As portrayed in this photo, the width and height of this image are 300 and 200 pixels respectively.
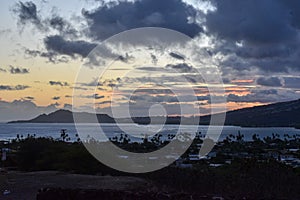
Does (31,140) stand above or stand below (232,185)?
above

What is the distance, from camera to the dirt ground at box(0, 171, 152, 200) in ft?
A: 58.2

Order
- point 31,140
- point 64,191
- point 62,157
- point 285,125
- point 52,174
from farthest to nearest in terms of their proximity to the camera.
Answer: point 285,125 → point 31,140 → point 62,157 → point 52,174 → point 64,191

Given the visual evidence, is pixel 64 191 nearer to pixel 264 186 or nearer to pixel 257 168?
pixel 264 186

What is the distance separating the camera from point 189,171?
2086 cm

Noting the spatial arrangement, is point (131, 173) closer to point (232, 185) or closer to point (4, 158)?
point (232, 185)

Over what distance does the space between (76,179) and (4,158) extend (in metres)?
11.4

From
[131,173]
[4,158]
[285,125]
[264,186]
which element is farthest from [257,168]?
[285,125]

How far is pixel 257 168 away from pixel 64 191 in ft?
30.5

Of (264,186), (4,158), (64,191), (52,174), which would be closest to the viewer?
(64,191)

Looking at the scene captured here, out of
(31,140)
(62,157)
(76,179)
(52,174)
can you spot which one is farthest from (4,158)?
(76,179)

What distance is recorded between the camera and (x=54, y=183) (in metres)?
19.4

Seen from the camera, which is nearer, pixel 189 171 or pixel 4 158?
pixel 189 171

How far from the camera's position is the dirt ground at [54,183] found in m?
17.8

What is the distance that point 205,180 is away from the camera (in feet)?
64.0
